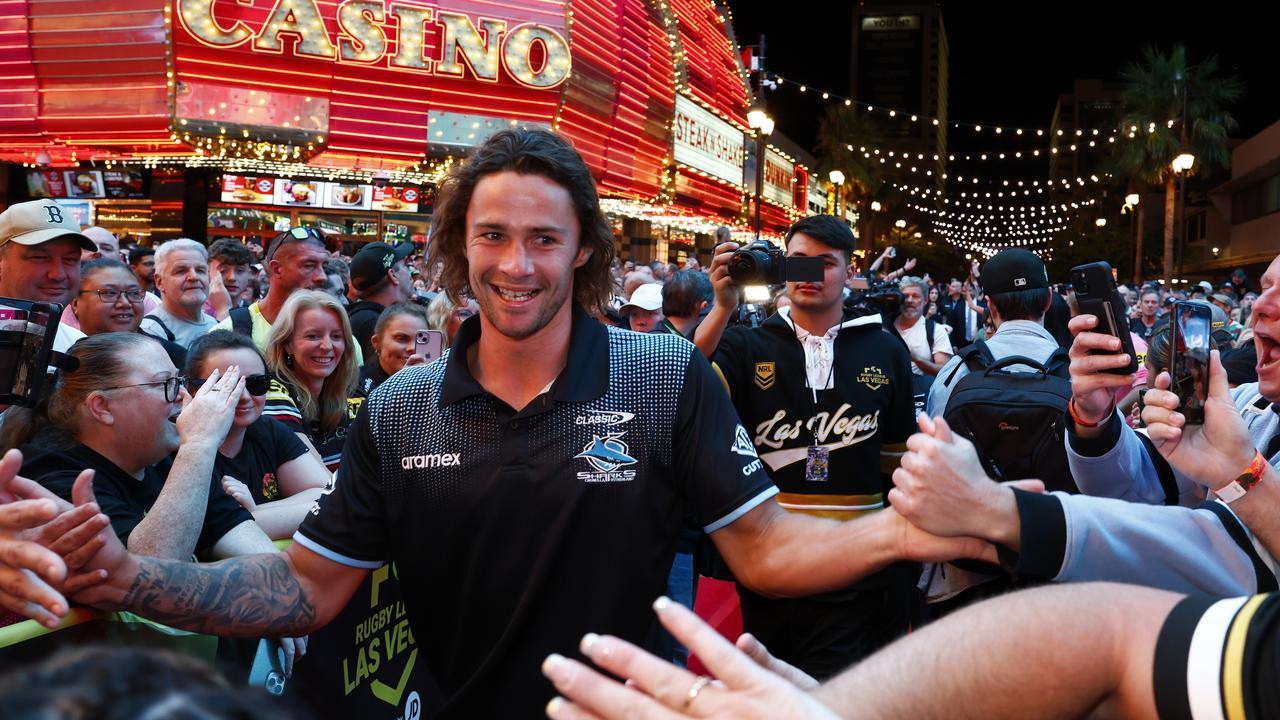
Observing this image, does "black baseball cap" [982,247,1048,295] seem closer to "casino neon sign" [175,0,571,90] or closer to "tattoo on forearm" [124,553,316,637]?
"tattoo on forearm" [124,553,316,637]

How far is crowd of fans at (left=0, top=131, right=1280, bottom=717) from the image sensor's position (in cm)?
149

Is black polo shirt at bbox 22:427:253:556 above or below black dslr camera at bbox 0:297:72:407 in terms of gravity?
below

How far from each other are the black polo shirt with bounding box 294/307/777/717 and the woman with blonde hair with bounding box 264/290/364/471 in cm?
263

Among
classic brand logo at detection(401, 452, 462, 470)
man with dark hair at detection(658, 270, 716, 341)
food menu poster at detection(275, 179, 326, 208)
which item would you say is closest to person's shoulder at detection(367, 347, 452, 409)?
classic brand logo at detection(401, 452, 462, 470)

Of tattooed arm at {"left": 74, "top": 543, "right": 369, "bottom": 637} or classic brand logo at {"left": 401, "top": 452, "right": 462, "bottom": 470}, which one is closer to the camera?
tattooed arm at {"left": 74, "top": 543, "right": 369, "bottom": 637}

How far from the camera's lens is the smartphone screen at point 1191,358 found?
8.27 ft

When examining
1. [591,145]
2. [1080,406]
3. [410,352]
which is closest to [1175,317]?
[1080,406]

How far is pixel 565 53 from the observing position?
22953 mm

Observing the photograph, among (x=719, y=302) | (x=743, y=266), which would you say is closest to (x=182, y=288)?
(x=719, y=302)

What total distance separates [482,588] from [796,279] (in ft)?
8.85

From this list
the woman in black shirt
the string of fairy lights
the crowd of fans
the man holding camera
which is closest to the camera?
the crowd of fans

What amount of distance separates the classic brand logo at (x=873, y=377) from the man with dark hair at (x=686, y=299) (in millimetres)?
2291

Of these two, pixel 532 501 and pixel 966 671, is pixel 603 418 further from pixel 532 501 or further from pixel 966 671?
pixel 966 671

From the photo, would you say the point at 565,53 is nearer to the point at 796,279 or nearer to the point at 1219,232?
the point at 796,279
